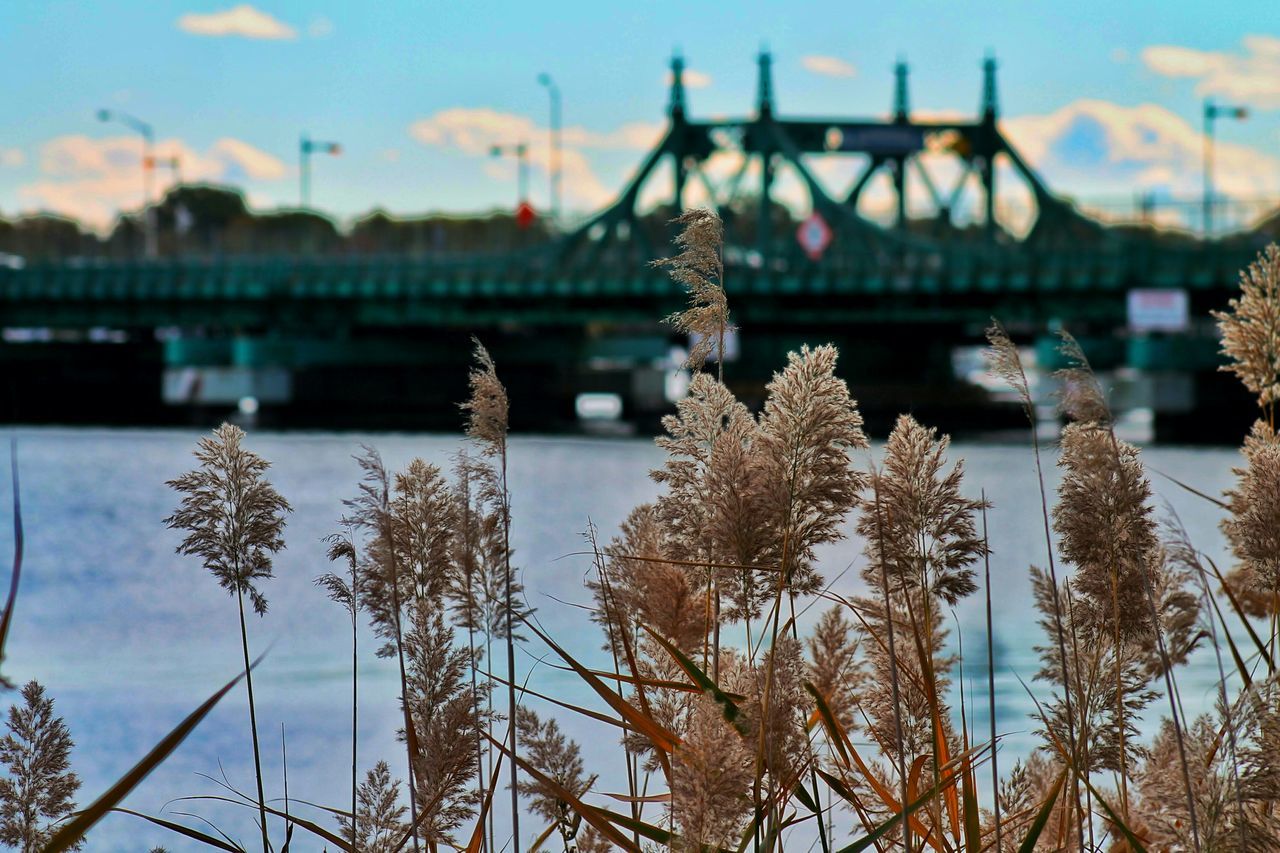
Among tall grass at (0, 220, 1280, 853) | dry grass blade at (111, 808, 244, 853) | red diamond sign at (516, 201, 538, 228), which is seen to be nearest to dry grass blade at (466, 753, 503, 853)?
tall grass at (0, 220, 1280, 853)

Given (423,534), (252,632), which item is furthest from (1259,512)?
(252,632)

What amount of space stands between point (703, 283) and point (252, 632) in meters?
16.1

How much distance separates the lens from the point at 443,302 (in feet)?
207

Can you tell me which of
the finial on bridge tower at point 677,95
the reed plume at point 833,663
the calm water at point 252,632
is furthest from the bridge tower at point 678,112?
the reed plume at point 833,663

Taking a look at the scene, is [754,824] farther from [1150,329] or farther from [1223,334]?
[1150,329]

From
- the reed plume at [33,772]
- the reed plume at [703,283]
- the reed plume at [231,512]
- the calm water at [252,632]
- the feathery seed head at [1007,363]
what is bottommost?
the calm water at [252,632]

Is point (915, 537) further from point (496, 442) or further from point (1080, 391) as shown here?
point (496, 442)

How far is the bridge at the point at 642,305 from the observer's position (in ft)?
182

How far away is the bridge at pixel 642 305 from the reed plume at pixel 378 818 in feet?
173

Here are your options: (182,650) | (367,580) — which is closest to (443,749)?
(367,580)

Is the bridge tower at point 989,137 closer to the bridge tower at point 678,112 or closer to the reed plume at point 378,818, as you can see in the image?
the bridge tower at point 678,112

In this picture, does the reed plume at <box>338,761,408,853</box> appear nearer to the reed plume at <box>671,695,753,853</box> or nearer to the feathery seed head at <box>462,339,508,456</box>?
the feathery seed head at <box>462,339,508,456</box>

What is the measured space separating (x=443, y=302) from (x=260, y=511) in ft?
201

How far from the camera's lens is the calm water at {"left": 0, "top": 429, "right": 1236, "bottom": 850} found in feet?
27.1
